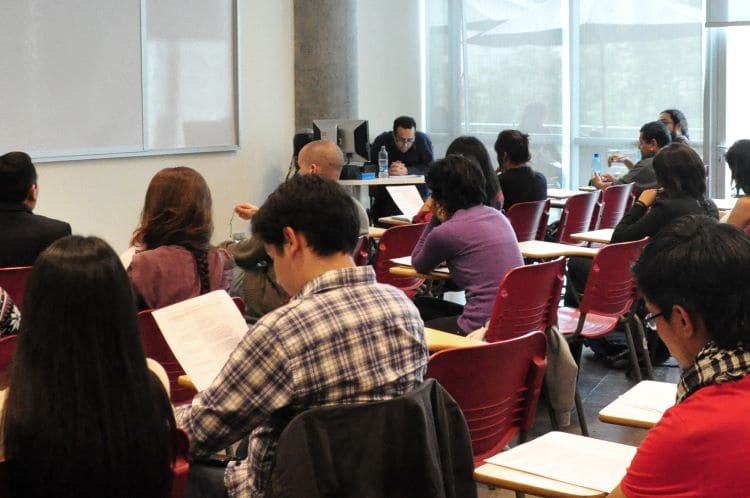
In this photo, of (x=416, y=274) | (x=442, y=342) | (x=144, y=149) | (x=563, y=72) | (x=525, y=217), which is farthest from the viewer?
(x=563, y=72)

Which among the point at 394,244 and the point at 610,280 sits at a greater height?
the point at 394,244

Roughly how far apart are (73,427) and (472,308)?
109 inches

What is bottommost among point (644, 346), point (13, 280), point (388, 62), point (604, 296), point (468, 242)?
point (644, 346)

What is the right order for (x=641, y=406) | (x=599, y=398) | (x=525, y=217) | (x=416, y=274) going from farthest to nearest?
(x=525, y=217) → (x=599, y=398) → (x=416, y=274) → (x=641, y=406)

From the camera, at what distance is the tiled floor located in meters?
4.57

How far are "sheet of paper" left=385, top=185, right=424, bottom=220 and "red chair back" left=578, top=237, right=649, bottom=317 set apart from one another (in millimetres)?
1806

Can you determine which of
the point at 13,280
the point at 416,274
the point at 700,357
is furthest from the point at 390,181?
the point at 700,357

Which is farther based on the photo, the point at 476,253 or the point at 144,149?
the point at 144,149

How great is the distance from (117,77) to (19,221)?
342 centimetres

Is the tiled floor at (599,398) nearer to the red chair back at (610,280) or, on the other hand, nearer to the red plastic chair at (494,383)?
the red chair back at (610,280)

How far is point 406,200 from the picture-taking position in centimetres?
655

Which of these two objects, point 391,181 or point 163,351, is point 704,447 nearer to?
point 163,351

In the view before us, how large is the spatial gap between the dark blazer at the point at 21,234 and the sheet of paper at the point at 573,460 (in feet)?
8.71

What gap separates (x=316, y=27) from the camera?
9.30 metres
